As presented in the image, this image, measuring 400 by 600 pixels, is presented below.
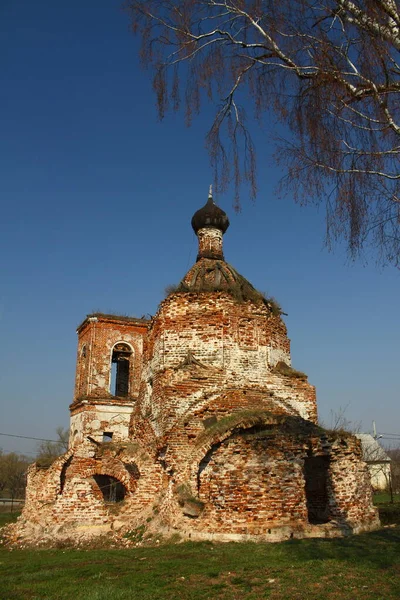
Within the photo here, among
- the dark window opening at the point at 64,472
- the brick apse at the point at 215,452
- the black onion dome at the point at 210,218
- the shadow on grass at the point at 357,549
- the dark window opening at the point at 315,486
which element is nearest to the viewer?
the shadow on grass at the point at 357,549

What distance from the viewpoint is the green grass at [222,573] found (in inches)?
230

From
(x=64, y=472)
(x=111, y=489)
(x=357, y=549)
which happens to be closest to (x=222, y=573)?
(x=357, y=549)

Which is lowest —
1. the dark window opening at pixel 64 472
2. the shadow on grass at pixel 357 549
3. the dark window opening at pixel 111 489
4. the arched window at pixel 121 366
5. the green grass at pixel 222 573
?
the green grass at pixel 222 573

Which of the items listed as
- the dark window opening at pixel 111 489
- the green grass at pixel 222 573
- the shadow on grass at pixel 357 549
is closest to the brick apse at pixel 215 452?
the shadow on grass at pixel 357 549

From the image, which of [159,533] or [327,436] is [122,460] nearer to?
[159,533]

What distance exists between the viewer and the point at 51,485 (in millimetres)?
12594

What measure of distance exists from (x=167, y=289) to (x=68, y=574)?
745 centimetres

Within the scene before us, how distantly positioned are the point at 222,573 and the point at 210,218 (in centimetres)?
1115

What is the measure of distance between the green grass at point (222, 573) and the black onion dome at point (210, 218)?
31.9ft

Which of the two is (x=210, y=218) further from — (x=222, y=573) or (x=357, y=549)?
(x=222, y=573)

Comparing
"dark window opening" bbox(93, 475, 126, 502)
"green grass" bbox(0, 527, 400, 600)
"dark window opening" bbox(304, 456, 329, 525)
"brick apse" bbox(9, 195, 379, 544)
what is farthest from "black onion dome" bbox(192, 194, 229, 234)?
"green grass" bbox(0, 527, 400, 600)

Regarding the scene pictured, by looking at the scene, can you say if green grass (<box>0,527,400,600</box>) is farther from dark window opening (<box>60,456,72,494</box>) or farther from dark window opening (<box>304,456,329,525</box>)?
dark window opening (<box>60,456,72,494</box>)

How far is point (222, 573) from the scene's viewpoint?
22.4ft

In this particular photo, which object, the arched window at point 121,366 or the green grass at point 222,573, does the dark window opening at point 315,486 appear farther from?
the arched window at point 121,366
